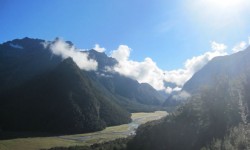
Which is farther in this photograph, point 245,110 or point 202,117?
point 202,117

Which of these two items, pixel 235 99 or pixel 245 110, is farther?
pixel 235 99

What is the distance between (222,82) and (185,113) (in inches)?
865

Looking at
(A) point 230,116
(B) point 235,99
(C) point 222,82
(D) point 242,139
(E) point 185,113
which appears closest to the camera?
(D) point 242,139

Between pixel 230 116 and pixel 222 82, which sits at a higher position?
pixel 222 82

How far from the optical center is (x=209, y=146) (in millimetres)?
92125

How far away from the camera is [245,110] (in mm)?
114312

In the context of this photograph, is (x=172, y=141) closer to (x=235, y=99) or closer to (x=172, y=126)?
(x=172, y=126)

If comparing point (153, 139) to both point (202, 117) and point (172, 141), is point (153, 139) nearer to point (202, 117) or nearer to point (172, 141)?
point (172, 141)

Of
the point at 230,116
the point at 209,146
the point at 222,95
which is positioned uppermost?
the point at 222,95

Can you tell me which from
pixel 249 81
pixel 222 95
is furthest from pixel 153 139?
pixel 249 81

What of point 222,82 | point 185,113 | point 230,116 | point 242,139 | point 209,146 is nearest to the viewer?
point 242,139

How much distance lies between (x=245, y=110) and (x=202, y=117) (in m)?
19.4

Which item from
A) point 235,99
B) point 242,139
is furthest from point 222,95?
point 242,139

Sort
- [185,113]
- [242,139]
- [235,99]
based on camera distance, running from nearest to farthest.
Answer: [242,139] < [235,99] < [185,113]
